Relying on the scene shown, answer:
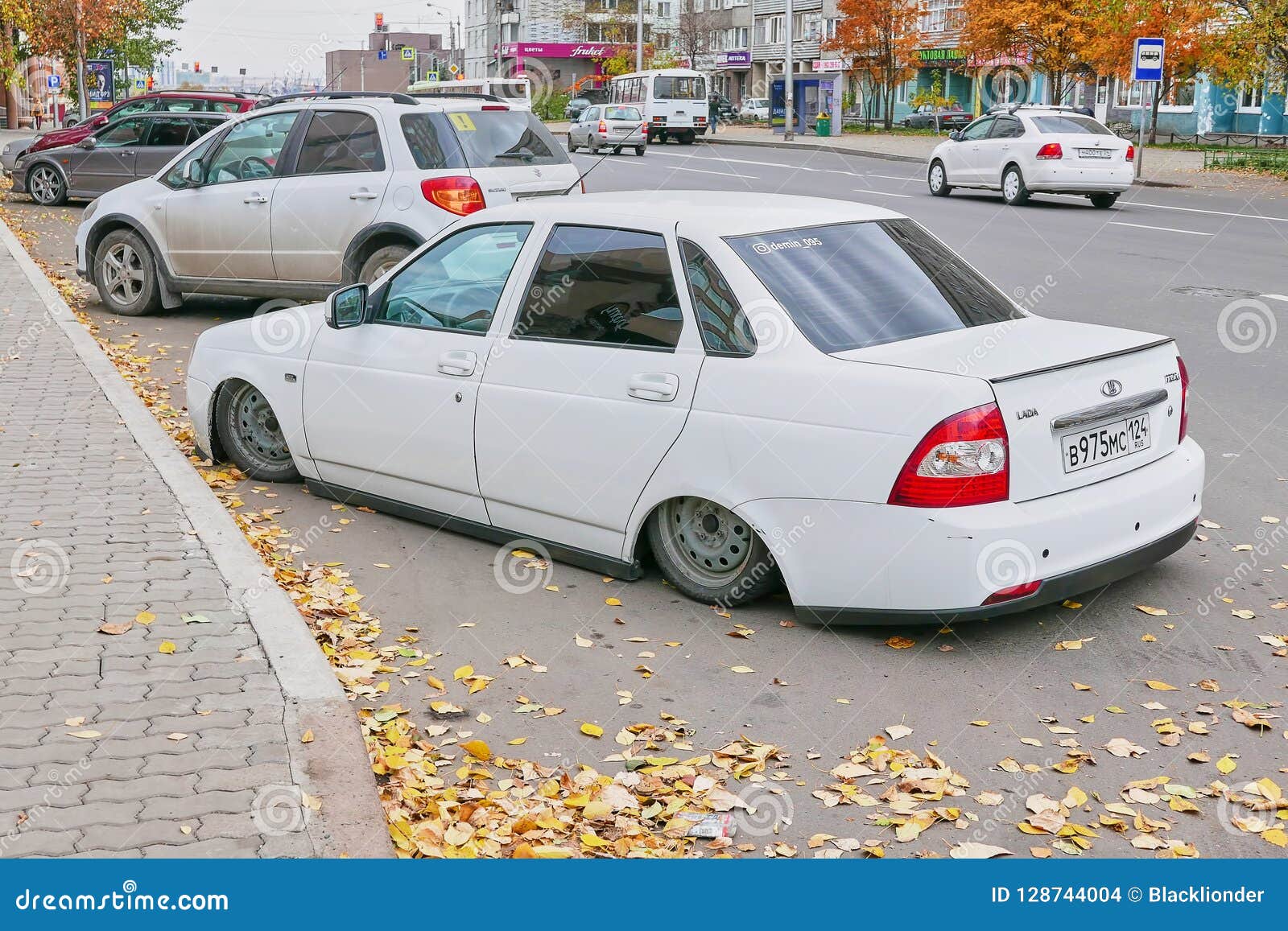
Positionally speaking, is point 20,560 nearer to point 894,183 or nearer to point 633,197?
point 633,197

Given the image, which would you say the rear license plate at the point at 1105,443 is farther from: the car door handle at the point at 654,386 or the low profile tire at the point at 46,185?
the low profile tire at the point at 46,185

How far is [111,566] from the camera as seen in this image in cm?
606

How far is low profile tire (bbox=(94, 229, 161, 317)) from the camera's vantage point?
13305 millimetres

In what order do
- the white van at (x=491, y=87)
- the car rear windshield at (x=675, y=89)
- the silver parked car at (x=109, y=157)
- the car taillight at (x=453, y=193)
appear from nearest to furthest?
the car taillight at (x=453, y=193) < the silver parked car at (x=109, y=157) < the white van at (x=491, y=87) < the car rear windshield at (x=675, y=89)

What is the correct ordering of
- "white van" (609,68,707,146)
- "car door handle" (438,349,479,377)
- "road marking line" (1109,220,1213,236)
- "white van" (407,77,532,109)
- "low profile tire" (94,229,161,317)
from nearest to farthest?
"car door handle" (438,349,479,377), "low profile tire" (94,229,161,317), "road marking line" (1109,220,1213,236), "white van" (407,77,532,109), "white van" (609,68,707,146)

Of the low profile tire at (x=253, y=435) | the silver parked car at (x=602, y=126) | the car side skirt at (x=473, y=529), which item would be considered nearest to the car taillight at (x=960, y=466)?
the car side skirt at (x=473, y=529)

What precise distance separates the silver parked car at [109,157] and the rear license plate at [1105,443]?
19439 millimetres

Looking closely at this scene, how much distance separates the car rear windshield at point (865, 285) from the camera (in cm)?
547

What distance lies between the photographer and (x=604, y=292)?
5.96 metres

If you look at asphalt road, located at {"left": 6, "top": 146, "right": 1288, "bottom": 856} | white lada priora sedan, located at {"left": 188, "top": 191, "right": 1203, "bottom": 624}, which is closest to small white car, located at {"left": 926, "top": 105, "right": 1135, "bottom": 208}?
asphalt road, located at {"left": 6, "top": 146, "right": 1288, "bottom": 856}

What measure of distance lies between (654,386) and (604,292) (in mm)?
572

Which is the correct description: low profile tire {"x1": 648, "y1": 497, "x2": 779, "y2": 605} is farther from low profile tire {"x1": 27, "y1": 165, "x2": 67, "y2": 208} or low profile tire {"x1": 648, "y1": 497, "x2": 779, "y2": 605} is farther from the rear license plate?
low profile tire {"x1": 27, "y1": 165, "x2": 67, "y2": 208}

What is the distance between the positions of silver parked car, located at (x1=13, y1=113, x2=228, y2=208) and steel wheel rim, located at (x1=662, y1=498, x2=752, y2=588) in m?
18.6

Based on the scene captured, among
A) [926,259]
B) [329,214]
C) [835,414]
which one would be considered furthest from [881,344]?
[329,214]
